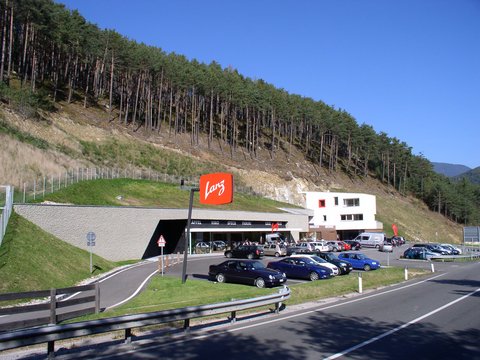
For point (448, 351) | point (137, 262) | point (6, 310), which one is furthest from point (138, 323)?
point (137, 262)

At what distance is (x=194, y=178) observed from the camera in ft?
213

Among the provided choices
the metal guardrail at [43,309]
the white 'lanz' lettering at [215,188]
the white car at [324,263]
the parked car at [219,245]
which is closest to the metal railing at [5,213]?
the metal guardrail at [43,309]

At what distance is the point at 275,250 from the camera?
45344 millimetres

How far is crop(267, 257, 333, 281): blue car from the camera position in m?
27.1

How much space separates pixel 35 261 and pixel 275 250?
2577 cm

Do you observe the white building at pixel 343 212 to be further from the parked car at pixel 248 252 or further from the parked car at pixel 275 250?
the parked car at pixel 248 252

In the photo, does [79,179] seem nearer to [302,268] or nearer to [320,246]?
[320,246]

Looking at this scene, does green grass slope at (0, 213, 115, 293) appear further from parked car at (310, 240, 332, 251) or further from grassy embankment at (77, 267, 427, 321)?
parked car at (310, 240, 332, 251)

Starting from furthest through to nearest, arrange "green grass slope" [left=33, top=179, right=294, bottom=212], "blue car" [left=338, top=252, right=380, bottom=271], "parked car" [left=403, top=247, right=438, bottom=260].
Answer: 1. "parked car" [left=403, top=247, right=438, bottom=260]
2. "green grass slope" [left=33, top=179, right=294, bottom=212]
3. "blue car" [left=338, top=252, right=380, bottom=271]

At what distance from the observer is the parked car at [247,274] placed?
24.4 m

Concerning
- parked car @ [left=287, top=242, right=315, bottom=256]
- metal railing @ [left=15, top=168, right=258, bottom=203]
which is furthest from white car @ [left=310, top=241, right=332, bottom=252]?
metal railing @ [left=15, top=168, right=258, bottom=203]

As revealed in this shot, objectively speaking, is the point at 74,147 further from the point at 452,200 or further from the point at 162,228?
the point at 452,200

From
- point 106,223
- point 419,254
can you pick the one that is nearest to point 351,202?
point 419,254

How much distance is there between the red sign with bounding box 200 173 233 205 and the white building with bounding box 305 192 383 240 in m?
51.0
